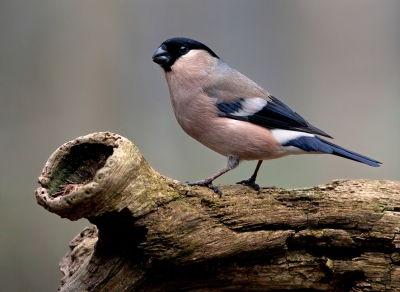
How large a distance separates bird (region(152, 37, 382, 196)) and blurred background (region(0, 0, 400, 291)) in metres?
1.58

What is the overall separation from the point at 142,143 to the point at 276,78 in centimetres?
166

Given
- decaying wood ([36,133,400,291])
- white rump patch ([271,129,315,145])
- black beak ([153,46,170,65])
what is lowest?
decaying wood ([36,133,400,291])

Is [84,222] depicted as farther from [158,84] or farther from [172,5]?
[172,5]

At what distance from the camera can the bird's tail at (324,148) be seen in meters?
2.54

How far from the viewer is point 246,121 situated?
2.66 m

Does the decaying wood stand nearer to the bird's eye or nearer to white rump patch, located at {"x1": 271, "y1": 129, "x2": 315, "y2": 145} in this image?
white rump patch, located at {"x1": 271, "y1": 129, "x2": 315, "y2": 145}

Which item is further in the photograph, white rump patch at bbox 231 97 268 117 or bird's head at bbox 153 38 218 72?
bird's head at bbox 153 38 218 72

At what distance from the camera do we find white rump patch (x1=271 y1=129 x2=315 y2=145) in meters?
2.65

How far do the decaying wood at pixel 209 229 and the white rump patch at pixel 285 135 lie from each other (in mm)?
379

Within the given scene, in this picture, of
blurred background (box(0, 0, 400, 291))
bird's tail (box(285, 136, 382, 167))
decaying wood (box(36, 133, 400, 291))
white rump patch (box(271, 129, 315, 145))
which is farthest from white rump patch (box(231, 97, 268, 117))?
blurred background (box(0, 0, 400, 291))

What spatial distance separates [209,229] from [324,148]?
1018mm

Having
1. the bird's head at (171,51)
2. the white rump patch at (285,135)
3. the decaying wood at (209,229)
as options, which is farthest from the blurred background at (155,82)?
the decaying wood at (209,229)

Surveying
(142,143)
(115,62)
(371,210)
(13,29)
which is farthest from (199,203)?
(13,29)

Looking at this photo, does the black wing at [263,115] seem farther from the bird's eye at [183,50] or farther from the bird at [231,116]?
the bird's eye at [183,50]
